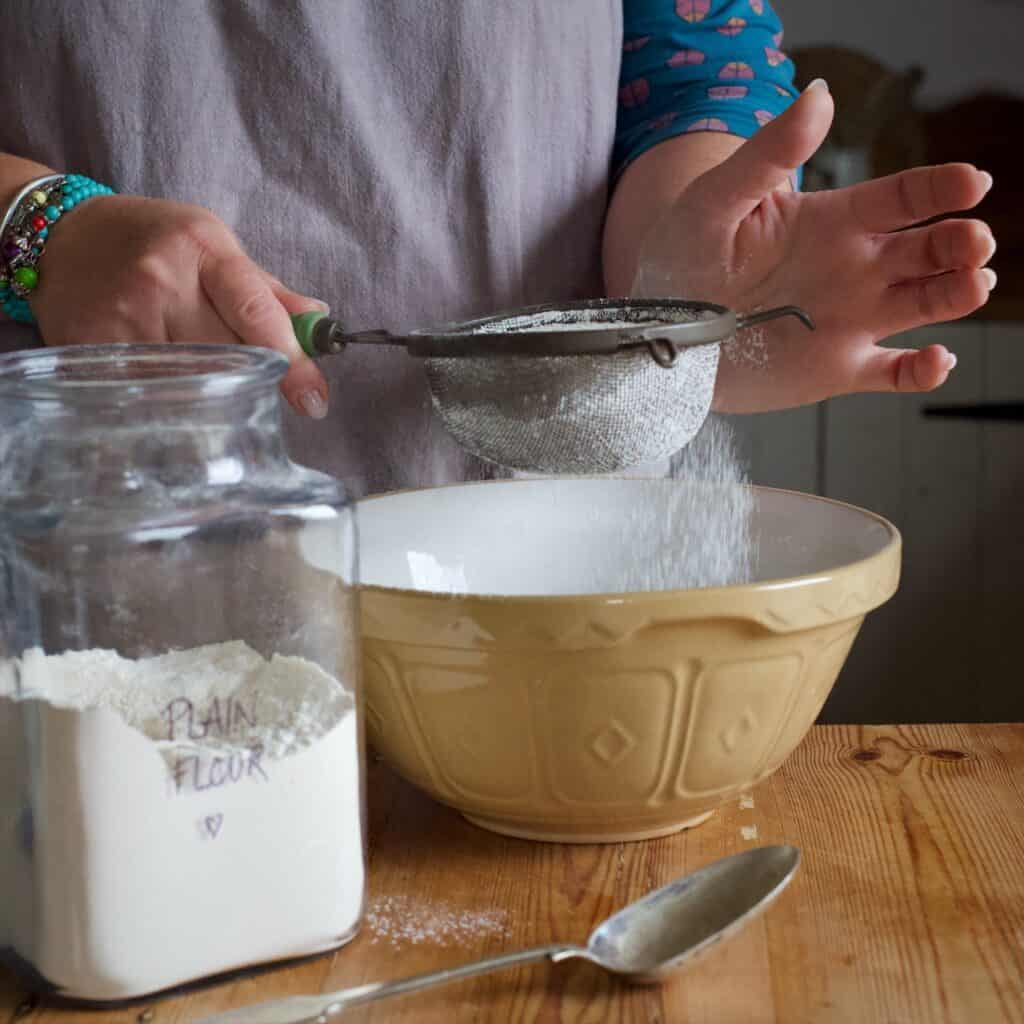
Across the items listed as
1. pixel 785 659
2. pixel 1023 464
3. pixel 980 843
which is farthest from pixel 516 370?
pixel 1023 464

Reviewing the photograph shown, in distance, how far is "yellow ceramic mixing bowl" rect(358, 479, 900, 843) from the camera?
0.62 m

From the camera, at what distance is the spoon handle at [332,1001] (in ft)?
1.70

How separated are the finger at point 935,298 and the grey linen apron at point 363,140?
0.82ft

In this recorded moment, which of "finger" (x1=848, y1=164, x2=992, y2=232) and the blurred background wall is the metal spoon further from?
the blurred background wall

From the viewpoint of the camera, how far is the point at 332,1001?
52 cm

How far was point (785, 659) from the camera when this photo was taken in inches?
25.8

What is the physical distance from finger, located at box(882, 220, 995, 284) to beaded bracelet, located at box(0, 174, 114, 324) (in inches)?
19.8

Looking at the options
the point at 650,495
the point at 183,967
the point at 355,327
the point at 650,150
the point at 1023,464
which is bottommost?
the point at 1023,464

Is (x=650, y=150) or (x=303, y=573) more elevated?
(x=650, y=150)

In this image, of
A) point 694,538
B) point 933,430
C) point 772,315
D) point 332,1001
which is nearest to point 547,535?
point 694,538

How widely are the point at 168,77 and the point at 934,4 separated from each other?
5.72 ft

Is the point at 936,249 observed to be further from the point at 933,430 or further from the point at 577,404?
the point at 933,430

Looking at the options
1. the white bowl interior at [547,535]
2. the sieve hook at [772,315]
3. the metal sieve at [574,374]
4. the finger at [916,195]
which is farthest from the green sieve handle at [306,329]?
the finger at [916,195]

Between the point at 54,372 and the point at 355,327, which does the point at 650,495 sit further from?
the point at 54,372
